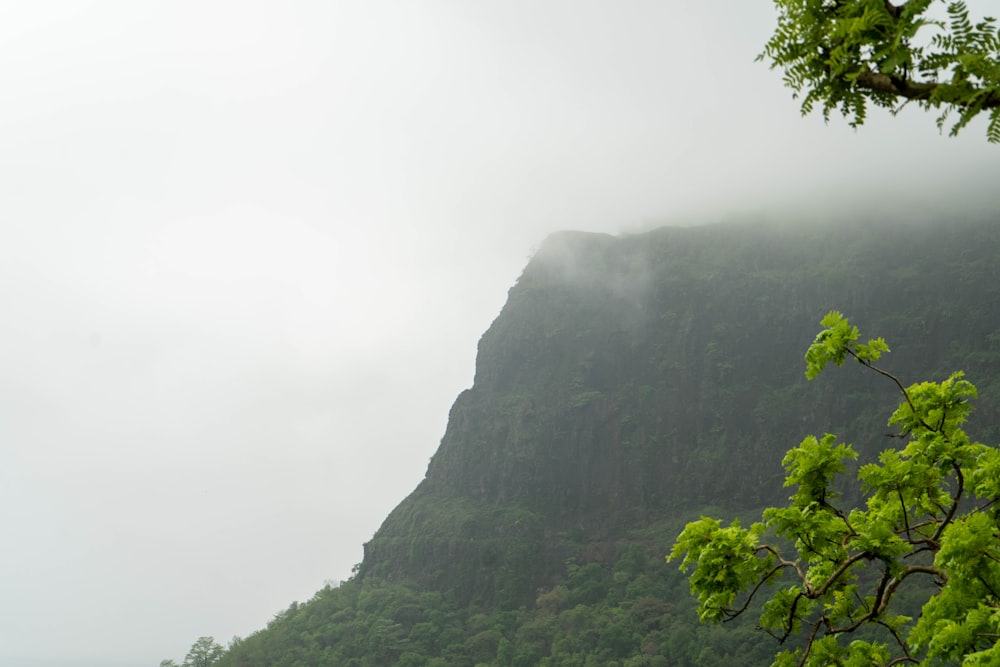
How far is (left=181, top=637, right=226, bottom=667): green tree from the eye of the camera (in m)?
54.3

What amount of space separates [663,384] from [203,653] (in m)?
42.5

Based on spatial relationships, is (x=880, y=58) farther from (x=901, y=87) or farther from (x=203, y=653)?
(x=203, y=653)

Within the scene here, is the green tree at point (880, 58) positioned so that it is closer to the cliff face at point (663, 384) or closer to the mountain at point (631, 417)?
the mountain at point (631, 417)

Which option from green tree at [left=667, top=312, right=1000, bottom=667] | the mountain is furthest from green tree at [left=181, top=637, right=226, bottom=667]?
green tree at [left=667, top=312, right=1000, bottom=667]

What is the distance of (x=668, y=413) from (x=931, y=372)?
20.7m

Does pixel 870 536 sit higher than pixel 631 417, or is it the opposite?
pixel 631 417

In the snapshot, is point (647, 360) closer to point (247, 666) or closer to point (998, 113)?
point (247, 666)

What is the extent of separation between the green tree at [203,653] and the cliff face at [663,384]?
44.1 ft

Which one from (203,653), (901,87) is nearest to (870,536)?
(901,87)

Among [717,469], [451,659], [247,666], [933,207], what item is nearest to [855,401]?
[717,469]

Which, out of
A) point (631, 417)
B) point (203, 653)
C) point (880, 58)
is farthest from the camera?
point (631, 417)

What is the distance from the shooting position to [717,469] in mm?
65500

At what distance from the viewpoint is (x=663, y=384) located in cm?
7219

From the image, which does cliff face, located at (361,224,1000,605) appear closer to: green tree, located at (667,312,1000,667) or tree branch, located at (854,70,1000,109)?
green tree, located at (667,312,1000,667)
